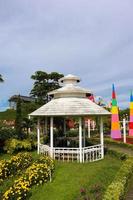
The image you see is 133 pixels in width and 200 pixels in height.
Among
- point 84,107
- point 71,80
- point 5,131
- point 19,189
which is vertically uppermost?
point 71,80

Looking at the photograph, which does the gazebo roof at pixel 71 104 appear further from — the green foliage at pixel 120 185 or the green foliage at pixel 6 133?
the green foliage at pixel 6 133

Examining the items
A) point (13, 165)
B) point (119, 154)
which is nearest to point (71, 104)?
point (119, 154)

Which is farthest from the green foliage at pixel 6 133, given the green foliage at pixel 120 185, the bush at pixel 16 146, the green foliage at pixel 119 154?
the green foliage at pixel 120 185

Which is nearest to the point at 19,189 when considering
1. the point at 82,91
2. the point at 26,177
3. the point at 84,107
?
the point at 26,177

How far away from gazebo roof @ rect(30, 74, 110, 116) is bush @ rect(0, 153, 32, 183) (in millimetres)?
3449

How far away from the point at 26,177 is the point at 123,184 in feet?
17.1

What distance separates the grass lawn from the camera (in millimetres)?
14852

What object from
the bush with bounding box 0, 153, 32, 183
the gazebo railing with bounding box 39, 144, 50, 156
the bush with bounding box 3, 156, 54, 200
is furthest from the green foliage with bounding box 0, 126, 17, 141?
the bush with bounding box 3, 156, 54, 200

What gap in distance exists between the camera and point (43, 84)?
4853 cm

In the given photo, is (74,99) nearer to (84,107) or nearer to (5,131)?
(84,107)

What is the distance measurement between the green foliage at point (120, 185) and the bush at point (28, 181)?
3.79m

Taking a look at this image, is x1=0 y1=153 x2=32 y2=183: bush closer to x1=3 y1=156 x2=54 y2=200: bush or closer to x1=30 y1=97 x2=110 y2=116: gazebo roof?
x1=3 y1=156 x2=54 y2=200: bush

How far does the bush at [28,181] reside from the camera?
15.1 m

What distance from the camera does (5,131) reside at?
29.4m
